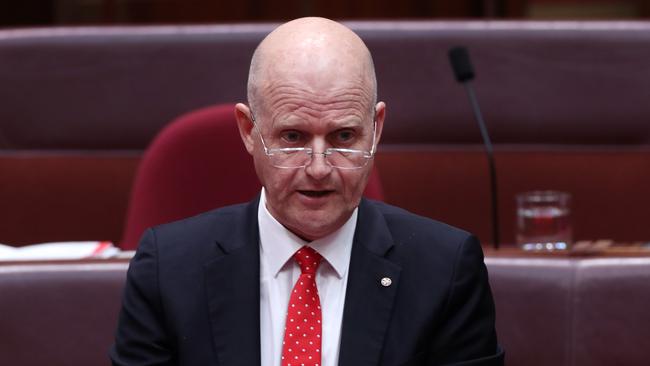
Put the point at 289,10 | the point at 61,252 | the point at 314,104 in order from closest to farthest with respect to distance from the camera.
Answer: the point at 314,104 < the point at 61,252 < the point at 289,10

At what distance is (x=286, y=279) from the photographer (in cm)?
80

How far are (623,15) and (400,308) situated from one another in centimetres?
169

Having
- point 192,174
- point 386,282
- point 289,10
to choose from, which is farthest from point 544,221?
point 289,10

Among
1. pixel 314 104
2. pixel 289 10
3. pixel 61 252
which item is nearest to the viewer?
pixel 314 104

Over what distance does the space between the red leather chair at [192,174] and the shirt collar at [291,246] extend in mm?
493

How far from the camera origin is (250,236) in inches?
31.9

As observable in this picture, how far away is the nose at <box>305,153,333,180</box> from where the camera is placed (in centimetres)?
73

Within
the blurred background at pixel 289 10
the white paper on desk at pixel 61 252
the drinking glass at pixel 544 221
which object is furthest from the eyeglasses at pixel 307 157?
the blurred background at pixel 289 10

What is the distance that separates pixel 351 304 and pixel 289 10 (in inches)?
66.2

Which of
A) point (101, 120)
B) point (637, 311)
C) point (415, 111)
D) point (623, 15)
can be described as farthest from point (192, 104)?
point (623, 15)

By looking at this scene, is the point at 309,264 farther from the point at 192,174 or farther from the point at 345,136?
the point at 192,174

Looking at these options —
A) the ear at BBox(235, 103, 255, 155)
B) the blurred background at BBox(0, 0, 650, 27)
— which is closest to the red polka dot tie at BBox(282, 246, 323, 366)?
the ear at BBox(235, 103, 255, 155)

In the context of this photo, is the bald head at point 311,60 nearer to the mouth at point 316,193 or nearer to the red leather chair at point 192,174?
the mouth at point 316,193

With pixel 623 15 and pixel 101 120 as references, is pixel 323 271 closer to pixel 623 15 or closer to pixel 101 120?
pixel 101 120
